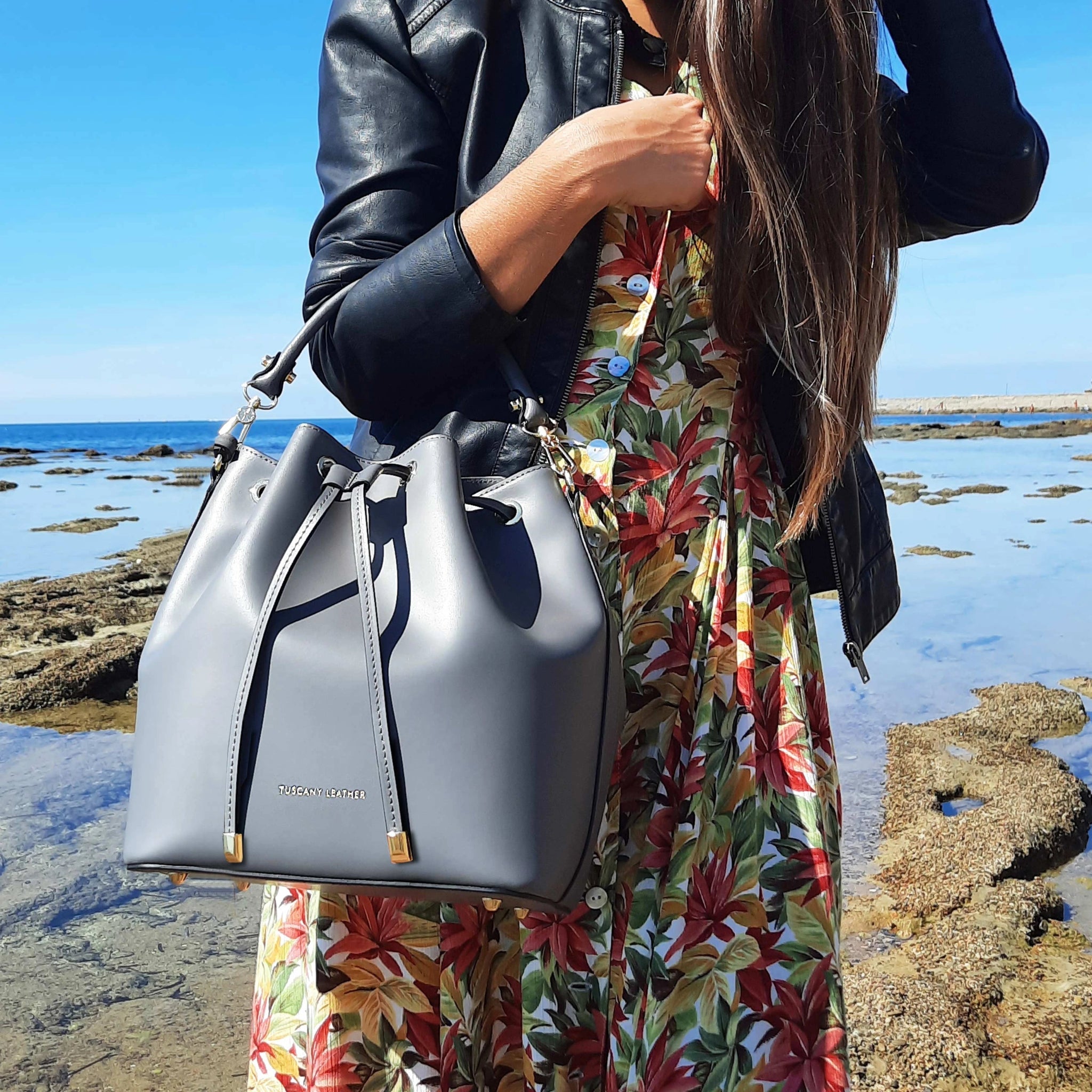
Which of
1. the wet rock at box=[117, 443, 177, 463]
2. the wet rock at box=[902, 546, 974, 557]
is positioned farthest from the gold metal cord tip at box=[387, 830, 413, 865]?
the wet rock at box=[117, 443, 177, 463]

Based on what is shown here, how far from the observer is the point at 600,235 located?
1.14 meters

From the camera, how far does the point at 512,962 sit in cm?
116

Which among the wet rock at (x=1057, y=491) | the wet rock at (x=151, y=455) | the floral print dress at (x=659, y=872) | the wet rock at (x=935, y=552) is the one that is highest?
the floral print dress at (x=659, y=872)

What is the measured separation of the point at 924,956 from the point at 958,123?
2.03 m

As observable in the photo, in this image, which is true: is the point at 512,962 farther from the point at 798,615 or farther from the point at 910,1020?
the point at 910,1020

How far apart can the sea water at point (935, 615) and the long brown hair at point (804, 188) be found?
2.18 meters

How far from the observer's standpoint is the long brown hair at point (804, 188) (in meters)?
1.08

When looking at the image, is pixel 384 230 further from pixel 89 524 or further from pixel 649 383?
pixel 89 524

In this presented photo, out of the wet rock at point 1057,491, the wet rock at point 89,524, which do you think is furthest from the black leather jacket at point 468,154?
the wet rock at point 1057,491

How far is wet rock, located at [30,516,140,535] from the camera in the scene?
1091 cm

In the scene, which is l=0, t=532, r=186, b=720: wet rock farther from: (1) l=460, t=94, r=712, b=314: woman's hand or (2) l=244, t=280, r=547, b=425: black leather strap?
(1) l=460, t=94, r=712, b=314: woman's hand

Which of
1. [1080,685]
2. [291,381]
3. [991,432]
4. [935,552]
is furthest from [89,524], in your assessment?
[991,432]

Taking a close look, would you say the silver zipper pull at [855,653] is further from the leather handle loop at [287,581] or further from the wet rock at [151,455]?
the wet rock at [151,455]

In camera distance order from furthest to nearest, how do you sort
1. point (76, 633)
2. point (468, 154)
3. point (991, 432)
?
point (991, 432), point (76, 633), point (468, 154)
